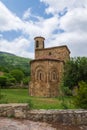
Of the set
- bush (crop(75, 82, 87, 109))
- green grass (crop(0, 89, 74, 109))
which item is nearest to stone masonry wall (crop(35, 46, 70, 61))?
green grass (crop(0, 89, 74, 109))

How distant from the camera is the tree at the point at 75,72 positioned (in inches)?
1492

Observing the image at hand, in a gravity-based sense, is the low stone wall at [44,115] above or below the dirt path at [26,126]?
above

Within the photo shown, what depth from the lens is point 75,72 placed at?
38.1m

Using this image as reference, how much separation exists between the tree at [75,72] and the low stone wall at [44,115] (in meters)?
28.4

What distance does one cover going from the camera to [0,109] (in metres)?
9.52

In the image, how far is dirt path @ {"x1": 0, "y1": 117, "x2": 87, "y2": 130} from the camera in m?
8.33

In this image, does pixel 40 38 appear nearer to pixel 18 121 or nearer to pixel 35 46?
pixel 35 46

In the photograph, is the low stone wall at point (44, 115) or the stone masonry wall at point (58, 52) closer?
the low stone wall at point (44, 115)

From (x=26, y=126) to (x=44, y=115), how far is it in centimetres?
111

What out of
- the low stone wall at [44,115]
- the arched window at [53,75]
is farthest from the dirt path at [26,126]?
the arched window at [53,75]

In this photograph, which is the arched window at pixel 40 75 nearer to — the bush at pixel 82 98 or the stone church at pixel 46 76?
the stone church at pixel 46 76

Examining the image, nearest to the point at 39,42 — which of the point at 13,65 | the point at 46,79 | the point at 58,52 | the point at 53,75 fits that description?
the point at 58,52

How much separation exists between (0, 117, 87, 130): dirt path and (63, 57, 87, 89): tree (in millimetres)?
28950

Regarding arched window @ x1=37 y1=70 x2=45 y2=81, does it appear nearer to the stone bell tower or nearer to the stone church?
the stone church
